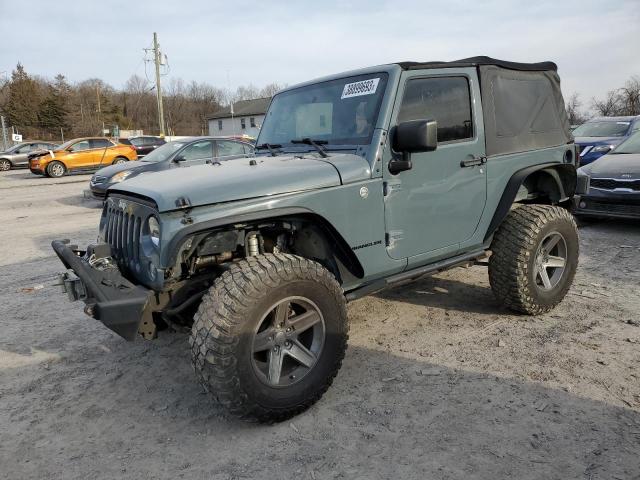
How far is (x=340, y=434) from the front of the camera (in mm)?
2754

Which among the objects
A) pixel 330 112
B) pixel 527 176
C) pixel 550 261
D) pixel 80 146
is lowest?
pixel 550 261

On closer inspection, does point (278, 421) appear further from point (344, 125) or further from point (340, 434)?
point (344, 125)

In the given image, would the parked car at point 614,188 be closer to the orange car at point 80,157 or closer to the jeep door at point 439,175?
the jeep door at point 439,175

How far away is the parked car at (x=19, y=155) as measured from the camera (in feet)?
85.2

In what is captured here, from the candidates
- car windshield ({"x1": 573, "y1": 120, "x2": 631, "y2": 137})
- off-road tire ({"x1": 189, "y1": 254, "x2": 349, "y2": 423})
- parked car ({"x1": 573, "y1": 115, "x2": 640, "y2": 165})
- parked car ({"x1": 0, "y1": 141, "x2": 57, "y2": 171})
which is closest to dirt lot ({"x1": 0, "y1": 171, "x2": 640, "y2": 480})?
off-road tire ({"x1": 189, "y1": 254, "x2": 349, "y2": 423})

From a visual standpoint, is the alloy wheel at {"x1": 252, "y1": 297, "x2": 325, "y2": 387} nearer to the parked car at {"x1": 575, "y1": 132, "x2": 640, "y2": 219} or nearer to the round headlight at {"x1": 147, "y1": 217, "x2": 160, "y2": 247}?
the round headlight at {"x1": 147, "y1": 217, "x2": 160, "y2": 247}

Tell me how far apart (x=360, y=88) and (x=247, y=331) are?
1997 mm

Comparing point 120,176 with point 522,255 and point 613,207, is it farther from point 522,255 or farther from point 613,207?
point 613,207

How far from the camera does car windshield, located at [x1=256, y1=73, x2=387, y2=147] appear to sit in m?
3.46

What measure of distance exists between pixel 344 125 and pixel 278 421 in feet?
6.92

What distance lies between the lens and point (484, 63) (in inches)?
157

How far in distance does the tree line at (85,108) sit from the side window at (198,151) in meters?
39.4

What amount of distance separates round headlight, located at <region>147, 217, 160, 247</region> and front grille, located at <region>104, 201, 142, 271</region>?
14cm

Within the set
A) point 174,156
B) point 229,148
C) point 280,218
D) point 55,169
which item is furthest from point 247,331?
point 55,169
